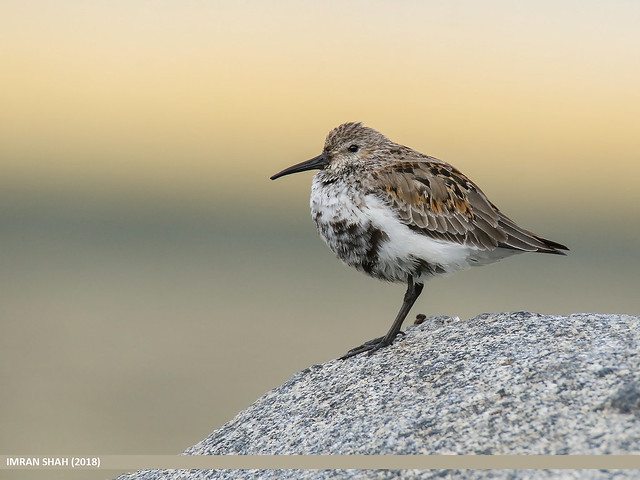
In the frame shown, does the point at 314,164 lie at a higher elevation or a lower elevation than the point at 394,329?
higher

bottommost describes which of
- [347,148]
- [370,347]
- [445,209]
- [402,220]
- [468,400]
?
[468,400]

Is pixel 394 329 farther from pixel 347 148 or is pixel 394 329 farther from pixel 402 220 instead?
pixel 347 148

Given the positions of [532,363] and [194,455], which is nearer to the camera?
[532,363]

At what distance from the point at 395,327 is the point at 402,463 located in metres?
2.54

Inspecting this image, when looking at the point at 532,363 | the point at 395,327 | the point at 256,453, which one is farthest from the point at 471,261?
the point at 256,453

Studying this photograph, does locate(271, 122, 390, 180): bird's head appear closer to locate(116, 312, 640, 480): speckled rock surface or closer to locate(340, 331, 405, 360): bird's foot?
locate(340, 331, 405, 360): bird's foot

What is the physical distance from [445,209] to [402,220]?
0.60 meters

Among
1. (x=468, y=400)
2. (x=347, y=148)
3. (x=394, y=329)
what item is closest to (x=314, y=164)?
(x=347, y=148)

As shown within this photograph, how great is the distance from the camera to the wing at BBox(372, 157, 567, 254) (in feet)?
26.5

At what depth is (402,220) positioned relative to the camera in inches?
313

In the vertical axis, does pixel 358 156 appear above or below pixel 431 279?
above

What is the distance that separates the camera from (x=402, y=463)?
17.0 ft


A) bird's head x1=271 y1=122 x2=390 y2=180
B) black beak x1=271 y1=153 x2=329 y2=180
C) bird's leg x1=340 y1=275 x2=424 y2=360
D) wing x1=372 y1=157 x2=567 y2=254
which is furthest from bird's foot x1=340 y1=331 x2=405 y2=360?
black beak x1=271 y1=153 x2=329 y2=180

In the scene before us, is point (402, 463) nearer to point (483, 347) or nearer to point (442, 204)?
point (483, 347)
